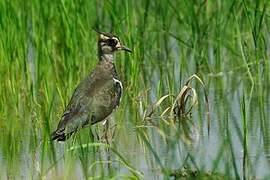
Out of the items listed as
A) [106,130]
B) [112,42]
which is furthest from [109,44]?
[106,130]

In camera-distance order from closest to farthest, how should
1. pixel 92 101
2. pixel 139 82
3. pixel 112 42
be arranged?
pixel 92 101 → pixel 112 42 → pixel 139 82

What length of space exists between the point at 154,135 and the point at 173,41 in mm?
2971

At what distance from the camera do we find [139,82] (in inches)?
372

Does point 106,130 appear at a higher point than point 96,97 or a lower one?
lower

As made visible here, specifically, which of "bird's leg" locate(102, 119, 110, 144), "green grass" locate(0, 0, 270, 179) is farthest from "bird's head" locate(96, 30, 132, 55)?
"bird's leg" locate(102, 119, 110, 144)

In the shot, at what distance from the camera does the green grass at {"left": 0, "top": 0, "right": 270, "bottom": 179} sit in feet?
23.4

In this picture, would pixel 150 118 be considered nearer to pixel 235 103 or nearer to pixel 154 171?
pixel 235 103

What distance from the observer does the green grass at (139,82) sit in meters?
7.12

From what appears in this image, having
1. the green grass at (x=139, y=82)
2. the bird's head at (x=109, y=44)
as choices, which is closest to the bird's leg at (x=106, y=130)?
the green grass at (x=139, y=82)

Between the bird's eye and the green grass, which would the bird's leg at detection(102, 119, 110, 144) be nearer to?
the green grass

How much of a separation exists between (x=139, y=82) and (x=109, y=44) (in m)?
0.74

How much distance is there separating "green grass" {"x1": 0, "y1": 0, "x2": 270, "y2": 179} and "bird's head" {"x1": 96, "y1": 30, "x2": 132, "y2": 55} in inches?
5.8

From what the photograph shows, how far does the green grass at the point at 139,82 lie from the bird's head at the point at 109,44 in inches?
5.8

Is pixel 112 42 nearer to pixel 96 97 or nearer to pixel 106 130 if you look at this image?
pixel 96 97
